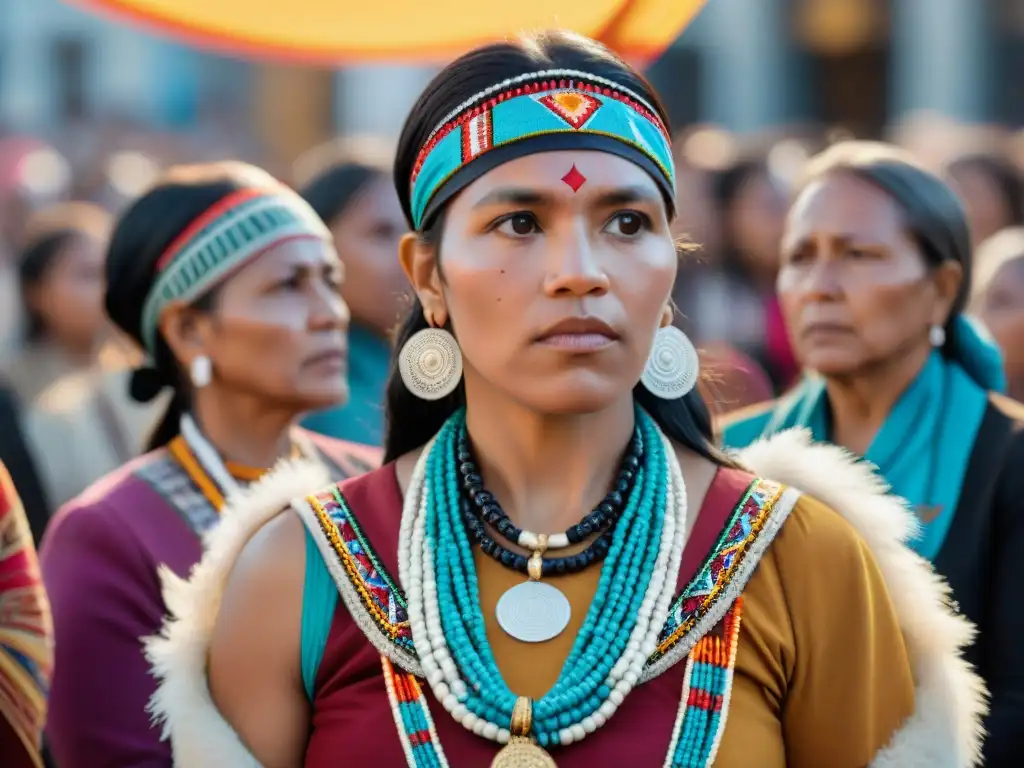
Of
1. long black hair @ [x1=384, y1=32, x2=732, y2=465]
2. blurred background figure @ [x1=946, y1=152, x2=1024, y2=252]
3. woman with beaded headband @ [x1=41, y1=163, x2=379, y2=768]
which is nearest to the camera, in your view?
long black hair @ [x1=384, y1=32, x2=732, y2=465]

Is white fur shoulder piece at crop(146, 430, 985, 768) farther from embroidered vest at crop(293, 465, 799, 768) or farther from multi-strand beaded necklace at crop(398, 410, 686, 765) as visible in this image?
multi-strand beaded necklace at crop(398, 410, 686, 765)

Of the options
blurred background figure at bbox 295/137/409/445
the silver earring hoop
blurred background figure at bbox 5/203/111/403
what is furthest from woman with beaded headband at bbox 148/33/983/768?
blurred background figure at bbox 5/203/111/403

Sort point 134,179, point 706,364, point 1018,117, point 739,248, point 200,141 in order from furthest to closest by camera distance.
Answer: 1. point 1018,117
2. point 200,141
3. point 134,179
4. point 739,248
5. point 706,364

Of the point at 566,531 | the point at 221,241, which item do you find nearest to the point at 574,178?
the point at 566,531

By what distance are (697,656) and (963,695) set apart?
0.46 m

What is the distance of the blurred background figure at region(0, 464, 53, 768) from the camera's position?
3352 mm

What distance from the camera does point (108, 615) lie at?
163 inches

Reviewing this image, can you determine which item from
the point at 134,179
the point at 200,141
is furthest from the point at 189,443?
the point at 200,141

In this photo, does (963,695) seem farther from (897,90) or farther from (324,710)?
(897,90)

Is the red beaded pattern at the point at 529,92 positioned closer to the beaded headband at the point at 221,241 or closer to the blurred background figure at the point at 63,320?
the beaded headband at the point at 221,241

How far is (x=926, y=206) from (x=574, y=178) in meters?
2.06

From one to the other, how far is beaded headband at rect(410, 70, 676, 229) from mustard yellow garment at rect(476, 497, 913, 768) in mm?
672

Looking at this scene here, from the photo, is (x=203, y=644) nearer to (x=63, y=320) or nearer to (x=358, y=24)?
(x=358, y=24)

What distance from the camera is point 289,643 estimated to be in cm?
292
